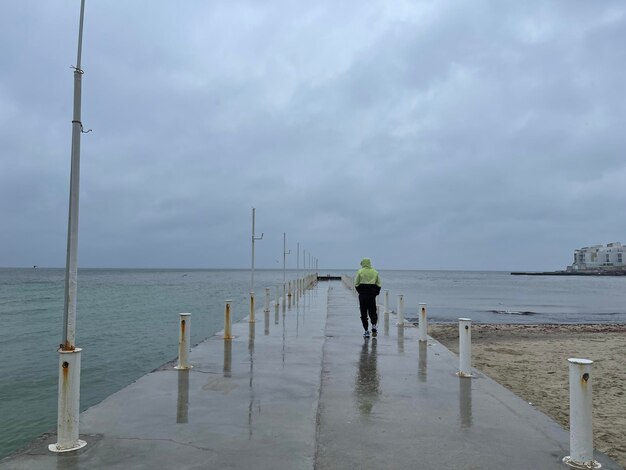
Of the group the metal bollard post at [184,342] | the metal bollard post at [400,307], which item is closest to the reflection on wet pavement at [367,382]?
the metal bollard post at [184,342]

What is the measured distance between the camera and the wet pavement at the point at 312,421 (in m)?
4.48

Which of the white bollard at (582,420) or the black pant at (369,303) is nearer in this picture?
the white bollard at (582,420)

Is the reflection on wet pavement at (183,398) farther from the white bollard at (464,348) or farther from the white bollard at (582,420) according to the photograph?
the white bollard at (464,348)

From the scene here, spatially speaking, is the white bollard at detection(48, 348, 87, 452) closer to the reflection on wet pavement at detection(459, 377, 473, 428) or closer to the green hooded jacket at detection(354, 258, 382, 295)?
the reflection on wet pavement at detection(459, 377, 473, 428)

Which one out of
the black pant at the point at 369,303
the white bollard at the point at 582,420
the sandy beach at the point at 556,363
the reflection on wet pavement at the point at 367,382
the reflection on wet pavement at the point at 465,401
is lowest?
the sandy beach at the point at 556,363

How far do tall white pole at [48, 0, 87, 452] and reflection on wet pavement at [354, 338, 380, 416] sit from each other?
3141 millimetres

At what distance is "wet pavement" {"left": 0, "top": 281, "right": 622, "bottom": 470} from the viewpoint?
4484 mm

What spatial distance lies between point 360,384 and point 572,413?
3286 millimetres

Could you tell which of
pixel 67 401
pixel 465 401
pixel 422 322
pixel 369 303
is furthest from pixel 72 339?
pixel 422 322

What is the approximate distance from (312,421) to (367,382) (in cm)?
210

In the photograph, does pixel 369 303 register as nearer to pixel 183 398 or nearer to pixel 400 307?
pixel 400 307

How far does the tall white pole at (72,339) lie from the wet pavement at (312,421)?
222 mm

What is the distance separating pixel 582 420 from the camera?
14.8 ft

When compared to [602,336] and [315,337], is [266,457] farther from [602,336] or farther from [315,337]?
[602,336]
